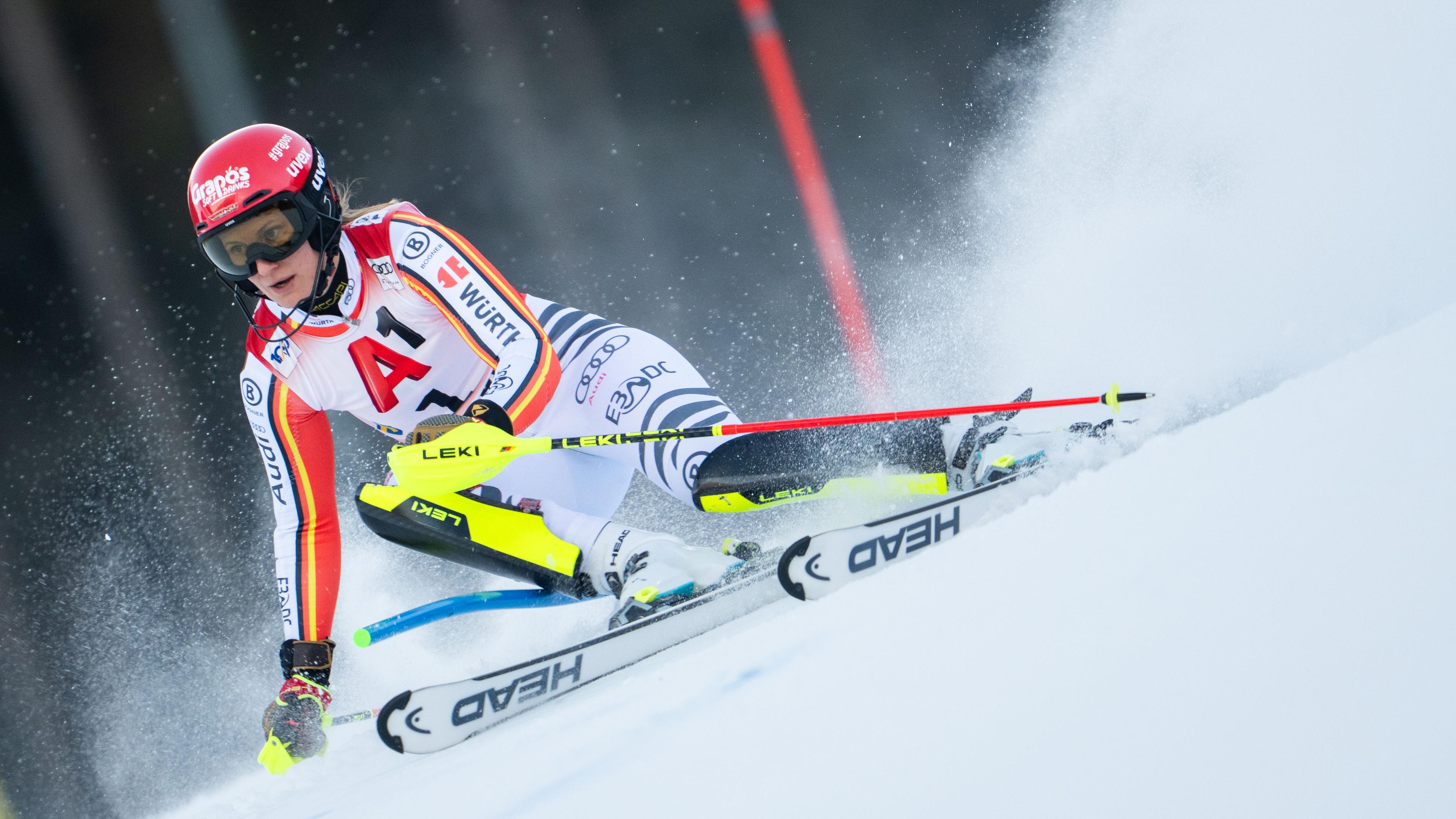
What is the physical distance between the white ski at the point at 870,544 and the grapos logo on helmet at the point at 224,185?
146 centimetres

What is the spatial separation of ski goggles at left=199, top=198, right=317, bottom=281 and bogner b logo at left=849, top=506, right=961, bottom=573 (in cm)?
144

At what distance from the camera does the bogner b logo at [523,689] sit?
192 cm

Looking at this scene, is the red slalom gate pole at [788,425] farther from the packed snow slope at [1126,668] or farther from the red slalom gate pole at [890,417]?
the packed snow slope at [1126,668]

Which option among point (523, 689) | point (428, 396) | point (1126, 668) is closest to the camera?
point (1126, 668)

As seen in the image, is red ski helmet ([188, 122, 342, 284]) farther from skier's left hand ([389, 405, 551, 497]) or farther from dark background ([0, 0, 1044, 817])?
dark background ([0, 0, 1044, 817])

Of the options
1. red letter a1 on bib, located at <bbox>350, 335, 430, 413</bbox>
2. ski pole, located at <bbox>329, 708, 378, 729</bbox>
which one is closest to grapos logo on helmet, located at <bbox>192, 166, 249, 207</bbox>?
red letter a1 on bib, located at <bbox>350, 335, 430, 413</bbox>

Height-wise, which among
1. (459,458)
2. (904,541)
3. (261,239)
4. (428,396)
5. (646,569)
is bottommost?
(904,541)

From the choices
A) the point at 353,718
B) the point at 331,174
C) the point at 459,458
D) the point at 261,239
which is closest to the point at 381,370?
the point at 261,239

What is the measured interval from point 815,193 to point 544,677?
3.14 metres

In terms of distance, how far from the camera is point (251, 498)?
4309 millimetres

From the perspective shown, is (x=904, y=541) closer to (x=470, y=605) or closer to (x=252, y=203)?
(x=470, y=605)

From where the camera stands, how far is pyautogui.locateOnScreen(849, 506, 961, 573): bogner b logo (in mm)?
1802

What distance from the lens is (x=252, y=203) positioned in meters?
2.09

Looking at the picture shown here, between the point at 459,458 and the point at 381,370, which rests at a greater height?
the point at 381,370
